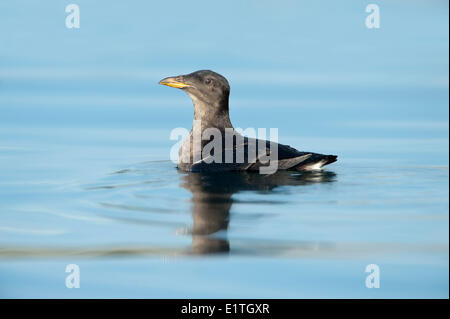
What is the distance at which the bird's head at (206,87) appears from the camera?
11.6 meters

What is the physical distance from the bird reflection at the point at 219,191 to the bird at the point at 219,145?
0.14m

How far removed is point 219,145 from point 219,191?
1627 millimetres

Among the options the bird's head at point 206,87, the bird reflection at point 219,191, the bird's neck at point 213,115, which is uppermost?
the bird's head at point 206,87

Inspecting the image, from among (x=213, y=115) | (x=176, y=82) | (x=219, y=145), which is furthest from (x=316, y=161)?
(x=176, y=82)

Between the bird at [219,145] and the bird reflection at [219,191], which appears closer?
the bird reflection at [219,191]

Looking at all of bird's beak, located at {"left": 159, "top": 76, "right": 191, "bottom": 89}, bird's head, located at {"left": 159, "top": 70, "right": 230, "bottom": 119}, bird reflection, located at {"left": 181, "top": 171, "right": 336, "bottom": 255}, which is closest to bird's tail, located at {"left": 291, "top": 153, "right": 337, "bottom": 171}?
bird reflection, located at {"left": 181, "top": 171, "right": 336, "bottom": 255}

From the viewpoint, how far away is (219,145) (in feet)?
36.1

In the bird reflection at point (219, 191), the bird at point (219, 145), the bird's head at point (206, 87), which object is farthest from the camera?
the bird's head at point (206, 87)

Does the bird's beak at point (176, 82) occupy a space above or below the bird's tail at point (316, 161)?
above

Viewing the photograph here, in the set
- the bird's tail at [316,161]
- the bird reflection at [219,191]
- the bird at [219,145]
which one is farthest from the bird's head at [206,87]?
the bird's tail at [316,161]

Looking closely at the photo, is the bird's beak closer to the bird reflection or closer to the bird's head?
the bird's head

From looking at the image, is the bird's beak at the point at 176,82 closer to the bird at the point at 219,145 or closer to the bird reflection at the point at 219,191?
the bird at the point at 219,145

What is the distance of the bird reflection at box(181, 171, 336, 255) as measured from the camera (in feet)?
24.3

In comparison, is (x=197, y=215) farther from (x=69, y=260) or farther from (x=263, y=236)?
(x=69, y=260)
